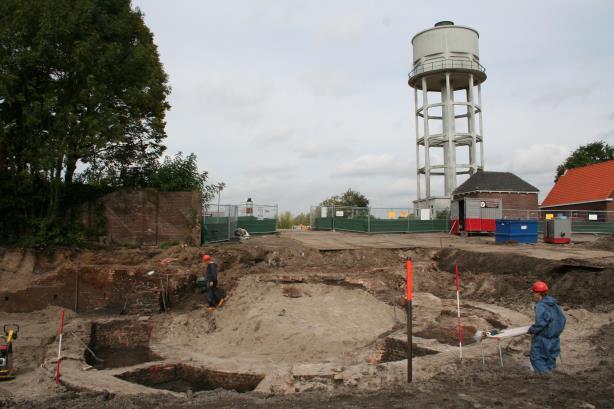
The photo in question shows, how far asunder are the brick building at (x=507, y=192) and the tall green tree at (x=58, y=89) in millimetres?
21861

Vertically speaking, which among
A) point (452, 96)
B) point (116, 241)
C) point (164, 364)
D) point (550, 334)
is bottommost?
point (164, 364)

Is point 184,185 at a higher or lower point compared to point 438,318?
higher

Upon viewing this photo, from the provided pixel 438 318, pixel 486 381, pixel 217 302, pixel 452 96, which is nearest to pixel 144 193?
pixel 217 302

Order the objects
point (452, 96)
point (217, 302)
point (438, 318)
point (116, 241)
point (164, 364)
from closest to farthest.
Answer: point (164, 364)
point (438, 318)
point (217, 302)
point (116, 241)
point (452, 96)

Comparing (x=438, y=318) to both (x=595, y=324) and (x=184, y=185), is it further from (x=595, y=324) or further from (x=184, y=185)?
(x=184, y=185)

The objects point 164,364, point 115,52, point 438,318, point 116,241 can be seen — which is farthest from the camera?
point 116,241

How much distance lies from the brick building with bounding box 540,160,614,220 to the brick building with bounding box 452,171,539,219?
10484mm

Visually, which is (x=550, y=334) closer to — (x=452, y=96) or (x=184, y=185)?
(x=184, y=185)

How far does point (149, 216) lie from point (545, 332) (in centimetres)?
1486

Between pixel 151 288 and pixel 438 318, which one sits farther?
pixel 151 288

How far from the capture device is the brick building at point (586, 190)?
1462 inches

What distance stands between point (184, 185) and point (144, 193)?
5.27ft

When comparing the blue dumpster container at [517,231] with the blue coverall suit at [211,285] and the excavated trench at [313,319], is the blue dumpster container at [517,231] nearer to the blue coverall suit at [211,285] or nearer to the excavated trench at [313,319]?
the excavated trench at [313,319]

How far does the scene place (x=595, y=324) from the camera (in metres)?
10.5
